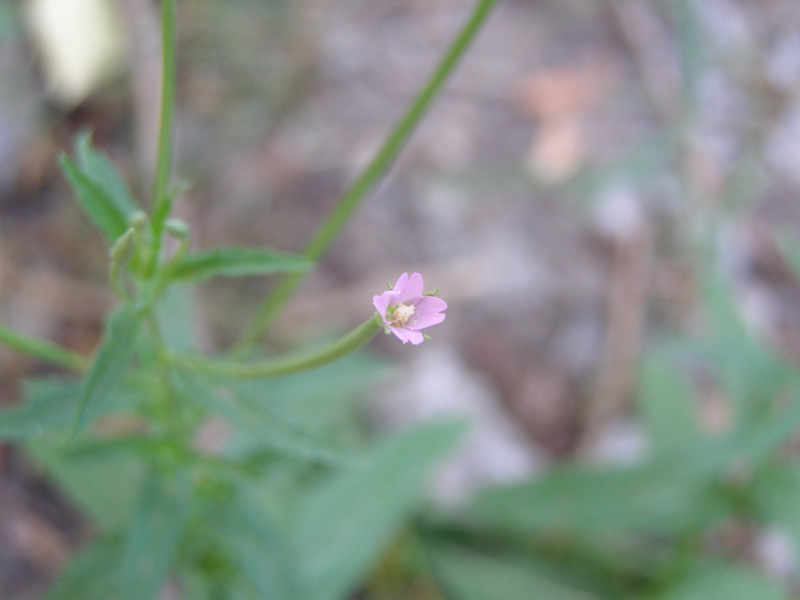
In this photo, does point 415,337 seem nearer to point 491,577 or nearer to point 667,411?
point 667,411

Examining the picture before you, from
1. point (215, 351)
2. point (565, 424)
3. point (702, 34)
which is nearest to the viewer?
point (702, 34)

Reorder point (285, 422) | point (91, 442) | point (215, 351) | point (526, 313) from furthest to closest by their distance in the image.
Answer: point (526, 313) < point (215, 351) < point (91, 442) < point (285, 422)

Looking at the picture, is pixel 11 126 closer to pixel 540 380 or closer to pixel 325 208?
pixel 325 208

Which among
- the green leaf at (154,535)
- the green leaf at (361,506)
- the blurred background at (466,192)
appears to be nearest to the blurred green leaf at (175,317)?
the green leaf at (154,535)

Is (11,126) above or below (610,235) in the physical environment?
below

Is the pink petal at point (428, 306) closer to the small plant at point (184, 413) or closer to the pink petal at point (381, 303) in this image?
the small plant at point (184, 413)

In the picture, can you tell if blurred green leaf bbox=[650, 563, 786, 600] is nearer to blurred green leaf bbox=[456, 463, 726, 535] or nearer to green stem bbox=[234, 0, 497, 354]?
blurred green leaf bbox=[456, 463, 726, 535]

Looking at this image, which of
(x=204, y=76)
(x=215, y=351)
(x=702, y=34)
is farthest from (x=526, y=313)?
(x=204, y=76)
